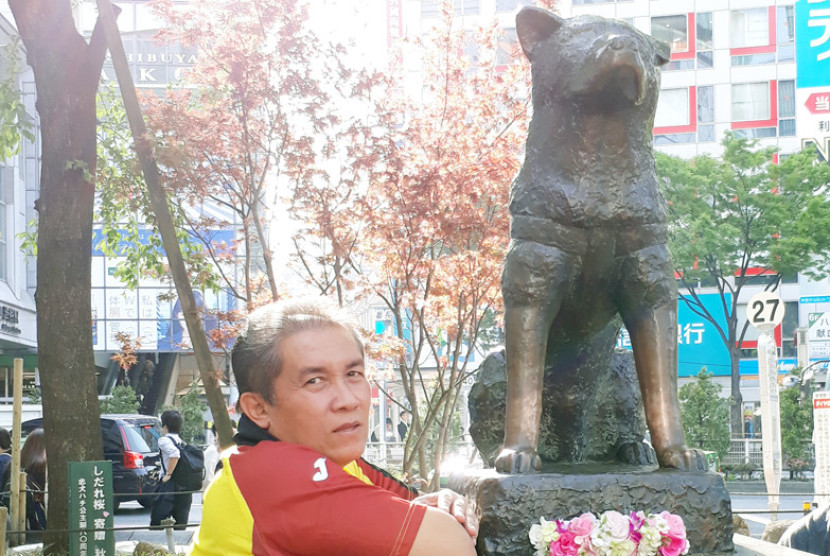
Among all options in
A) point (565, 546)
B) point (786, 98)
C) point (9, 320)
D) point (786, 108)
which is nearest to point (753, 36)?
point (786, 98)

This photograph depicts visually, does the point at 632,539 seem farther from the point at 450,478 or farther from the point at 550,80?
the point at 550,80

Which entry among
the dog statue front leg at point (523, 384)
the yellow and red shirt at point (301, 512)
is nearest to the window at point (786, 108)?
the dog statue front leg at point (523, 384)

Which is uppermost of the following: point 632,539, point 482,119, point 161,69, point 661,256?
point 161,69

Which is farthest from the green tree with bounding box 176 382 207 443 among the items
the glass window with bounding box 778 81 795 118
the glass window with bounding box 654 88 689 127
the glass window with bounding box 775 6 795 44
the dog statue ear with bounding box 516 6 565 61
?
the dog statue ear with bounding box 516 6 565 61

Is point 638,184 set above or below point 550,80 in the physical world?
below

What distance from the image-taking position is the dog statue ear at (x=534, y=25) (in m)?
2.68

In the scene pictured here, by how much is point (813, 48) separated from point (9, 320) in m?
22.1

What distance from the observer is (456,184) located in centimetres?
807

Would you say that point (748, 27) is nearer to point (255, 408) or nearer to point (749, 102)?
point (749, 102)

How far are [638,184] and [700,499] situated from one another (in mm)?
851

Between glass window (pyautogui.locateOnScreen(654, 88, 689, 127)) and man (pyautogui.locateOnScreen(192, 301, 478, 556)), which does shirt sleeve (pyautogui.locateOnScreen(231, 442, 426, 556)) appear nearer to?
man (pyautogui.locateOnScreen(192, 301, 478, 556))

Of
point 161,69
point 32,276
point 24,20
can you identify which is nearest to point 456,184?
point 24,20

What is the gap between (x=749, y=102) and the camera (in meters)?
30.8

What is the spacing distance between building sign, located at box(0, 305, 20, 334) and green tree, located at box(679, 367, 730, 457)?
59.7 feet
